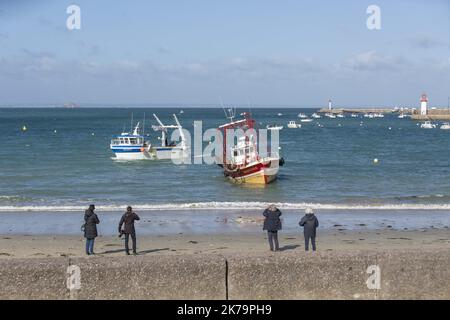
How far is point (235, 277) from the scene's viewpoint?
8.16 m

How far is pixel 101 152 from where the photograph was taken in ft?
230

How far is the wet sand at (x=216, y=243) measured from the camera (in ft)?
63.0

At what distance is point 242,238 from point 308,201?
12571 mm

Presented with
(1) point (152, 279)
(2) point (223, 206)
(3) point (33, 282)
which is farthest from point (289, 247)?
(3) point (33, 282)

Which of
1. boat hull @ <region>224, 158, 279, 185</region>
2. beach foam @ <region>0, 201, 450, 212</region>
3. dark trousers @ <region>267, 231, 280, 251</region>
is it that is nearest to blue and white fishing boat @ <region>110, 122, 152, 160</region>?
boat hull @ <region>224, 158, 279, 185</region>

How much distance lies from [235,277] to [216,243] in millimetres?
12699

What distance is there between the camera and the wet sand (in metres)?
19.2

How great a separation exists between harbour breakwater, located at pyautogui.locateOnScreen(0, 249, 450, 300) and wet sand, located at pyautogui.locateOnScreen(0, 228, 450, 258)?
10190 millimetres

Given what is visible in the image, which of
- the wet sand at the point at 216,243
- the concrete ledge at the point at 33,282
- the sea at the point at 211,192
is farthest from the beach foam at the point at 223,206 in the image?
the concrete ledge at the point at 33,282

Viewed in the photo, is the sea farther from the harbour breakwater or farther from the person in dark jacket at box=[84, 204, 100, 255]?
the harbour breakwater

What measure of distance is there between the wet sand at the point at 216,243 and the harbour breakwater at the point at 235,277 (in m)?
10.2

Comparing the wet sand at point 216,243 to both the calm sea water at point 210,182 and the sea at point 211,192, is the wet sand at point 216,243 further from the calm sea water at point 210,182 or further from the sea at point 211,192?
the calm sea water at point 210,182
